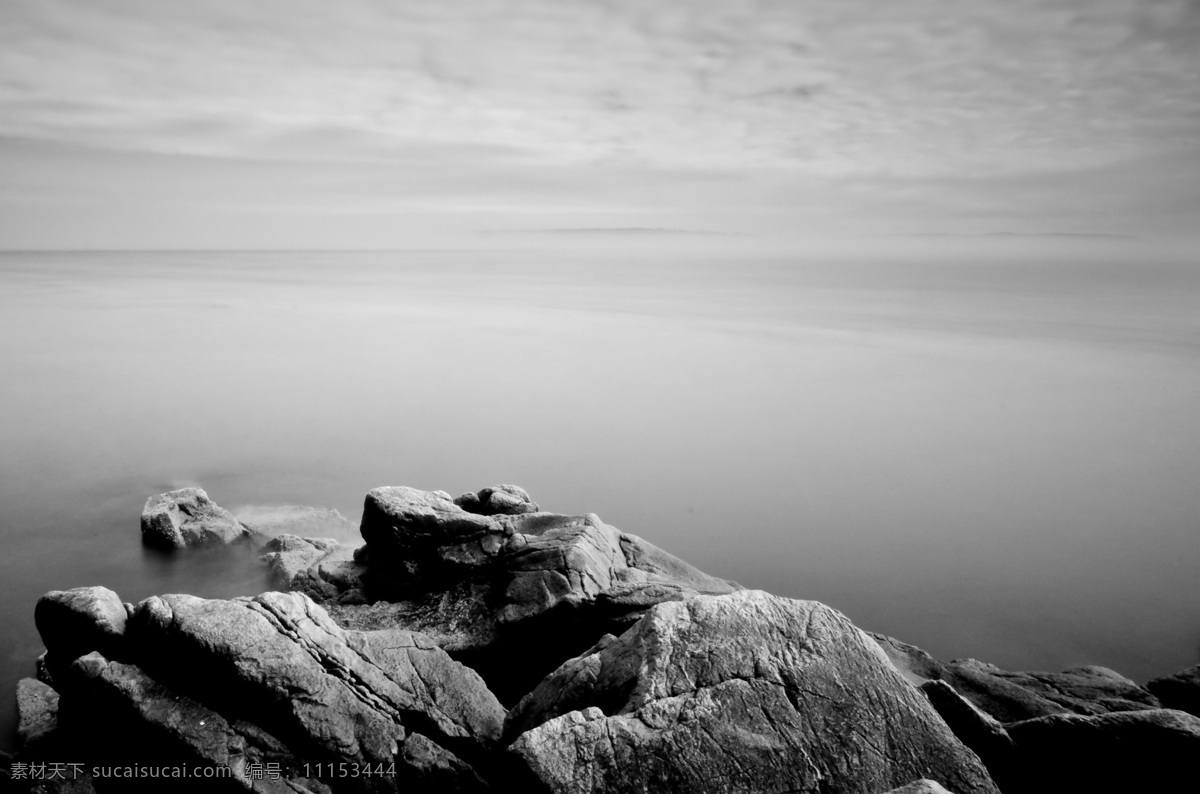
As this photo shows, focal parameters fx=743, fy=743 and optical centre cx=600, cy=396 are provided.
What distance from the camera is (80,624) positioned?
6645 mm

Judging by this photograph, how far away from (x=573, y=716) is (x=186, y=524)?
10.4 m

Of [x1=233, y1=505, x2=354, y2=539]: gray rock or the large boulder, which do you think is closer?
the large boulder

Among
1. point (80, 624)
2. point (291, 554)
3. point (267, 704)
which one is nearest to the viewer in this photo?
point (267, 704)

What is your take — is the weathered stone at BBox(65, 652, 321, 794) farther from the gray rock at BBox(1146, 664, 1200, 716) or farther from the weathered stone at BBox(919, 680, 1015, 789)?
the gray rock at BBox(1146, 664, 1200, 716)

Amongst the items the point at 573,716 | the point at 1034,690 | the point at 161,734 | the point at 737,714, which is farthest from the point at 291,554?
the point at 1034,690

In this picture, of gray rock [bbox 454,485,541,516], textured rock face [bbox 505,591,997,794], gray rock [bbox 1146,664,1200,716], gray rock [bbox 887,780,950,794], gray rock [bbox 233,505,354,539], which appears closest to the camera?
gray rock [bbox 887,780,950,794]

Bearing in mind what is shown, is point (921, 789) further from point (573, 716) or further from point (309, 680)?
point (309, 680)

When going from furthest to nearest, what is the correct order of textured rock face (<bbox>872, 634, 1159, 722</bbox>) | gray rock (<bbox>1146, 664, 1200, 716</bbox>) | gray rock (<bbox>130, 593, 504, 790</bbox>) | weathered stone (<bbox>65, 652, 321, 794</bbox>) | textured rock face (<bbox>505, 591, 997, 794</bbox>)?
gray rock (<bbox>1146, 664, 1200, 716</bbox>), textured rock face (<bbox>872, 634, 1159, 722</bbox>), gray rock (<bbox>130, 593, 504, 790</bbox>), weathered stone (<bbox>65, 652, 321, 794</bbox>), textured rock face (<bbox>505, 591, 997, 794</bbox>)

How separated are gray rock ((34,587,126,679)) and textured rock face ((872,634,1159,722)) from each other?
26.0ft

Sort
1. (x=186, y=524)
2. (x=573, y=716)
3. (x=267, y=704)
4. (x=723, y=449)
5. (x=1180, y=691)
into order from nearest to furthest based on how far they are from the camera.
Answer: (x=573, y=716), (x=267, y=704), (x=1180, y=691), (x=186, y=524), (x=723, y=449)

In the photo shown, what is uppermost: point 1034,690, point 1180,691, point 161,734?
point 1180,691

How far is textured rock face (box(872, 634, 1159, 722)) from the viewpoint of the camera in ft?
23.7

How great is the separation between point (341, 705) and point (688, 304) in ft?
183

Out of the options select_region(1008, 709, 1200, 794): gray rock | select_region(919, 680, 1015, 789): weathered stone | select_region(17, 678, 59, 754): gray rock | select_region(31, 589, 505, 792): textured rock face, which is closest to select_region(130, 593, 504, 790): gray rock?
select_region(31, 589, 505, 792): textured rock face
